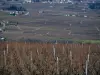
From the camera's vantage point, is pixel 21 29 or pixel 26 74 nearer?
pixel 26 74

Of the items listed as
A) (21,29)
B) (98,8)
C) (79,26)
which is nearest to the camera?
(21,29)

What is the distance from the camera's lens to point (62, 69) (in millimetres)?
11352

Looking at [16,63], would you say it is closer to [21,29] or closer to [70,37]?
[70,37]

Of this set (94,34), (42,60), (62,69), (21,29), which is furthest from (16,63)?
(21,29)

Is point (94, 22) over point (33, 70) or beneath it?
beneath

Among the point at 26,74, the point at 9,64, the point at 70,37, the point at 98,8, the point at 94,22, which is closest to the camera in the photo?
the point at 26,74

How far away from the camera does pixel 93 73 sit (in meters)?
11.4

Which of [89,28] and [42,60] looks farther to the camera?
[89,28]

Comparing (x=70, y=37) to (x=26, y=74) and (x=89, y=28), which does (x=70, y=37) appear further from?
(x=26, y=74)

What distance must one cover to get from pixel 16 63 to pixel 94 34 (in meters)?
29.2

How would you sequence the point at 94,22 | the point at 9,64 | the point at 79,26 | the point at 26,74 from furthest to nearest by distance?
1. the point at 94,22
2. the point at 79,26
3. the point at 9,64
4. the point at 26,74

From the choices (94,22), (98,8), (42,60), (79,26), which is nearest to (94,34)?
(79,26)

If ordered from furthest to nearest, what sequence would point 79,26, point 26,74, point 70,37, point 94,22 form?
point 94,22, point 79,26, point 70,37, point 26,74

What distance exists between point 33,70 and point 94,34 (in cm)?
2986
